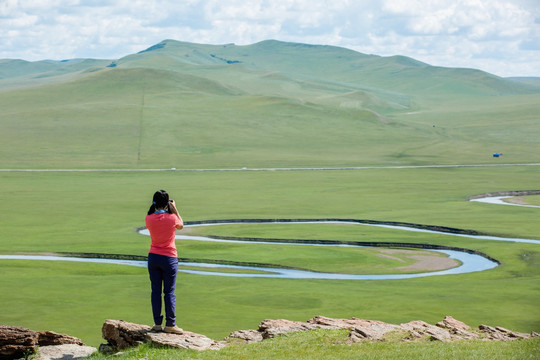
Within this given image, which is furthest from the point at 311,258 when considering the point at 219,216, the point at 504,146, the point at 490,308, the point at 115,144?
the point at 504,146

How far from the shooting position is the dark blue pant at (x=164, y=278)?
64.5ft

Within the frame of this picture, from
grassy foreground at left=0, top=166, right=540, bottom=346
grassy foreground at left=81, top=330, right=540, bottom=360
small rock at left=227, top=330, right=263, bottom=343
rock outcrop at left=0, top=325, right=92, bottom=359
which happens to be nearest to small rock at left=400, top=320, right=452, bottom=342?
grassy foreground at left=81, top=330, right=540, bottom=360

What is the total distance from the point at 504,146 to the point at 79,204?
115 m

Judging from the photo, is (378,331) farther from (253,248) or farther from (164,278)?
(253,248)

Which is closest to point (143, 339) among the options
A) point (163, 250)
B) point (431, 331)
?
point (163, 250)

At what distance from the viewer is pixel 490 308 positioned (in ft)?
122

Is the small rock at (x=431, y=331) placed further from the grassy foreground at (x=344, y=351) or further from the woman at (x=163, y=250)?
the woman at (x=163, y=250)

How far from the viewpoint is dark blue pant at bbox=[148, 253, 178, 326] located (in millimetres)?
19656

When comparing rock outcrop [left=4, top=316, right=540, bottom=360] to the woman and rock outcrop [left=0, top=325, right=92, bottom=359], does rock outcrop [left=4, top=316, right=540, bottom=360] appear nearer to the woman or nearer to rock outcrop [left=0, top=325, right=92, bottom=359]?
rock outcrop [left=0, top=325, right=92, bottom=359]

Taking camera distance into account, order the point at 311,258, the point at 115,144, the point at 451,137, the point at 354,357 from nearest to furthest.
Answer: the point at 354,357 < the point at 311,258 < the point at 115,144 < the point at 451,137

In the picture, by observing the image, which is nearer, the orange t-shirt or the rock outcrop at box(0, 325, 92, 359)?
the orange t-shirt

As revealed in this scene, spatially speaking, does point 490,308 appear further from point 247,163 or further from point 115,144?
point 115,144

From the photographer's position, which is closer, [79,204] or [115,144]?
[79,204]

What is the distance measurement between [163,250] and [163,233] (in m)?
0.41
